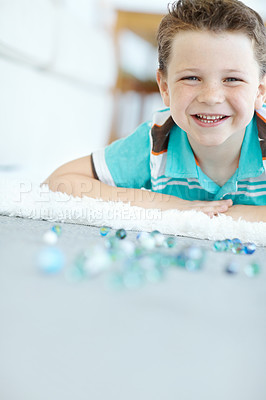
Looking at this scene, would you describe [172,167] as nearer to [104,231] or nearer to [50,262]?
[104,231]

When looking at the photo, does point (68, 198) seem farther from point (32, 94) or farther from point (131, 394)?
point (32, 94)

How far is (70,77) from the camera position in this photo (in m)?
2.10

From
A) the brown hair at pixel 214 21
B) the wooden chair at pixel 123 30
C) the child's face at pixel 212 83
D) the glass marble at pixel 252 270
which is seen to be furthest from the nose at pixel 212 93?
the wooden chair at pixel 123 30

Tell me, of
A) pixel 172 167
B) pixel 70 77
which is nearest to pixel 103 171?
pixel 172 167

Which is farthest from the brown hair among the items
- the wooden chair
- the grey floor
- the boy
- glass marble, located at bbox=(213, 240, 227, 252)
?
the wooden chair

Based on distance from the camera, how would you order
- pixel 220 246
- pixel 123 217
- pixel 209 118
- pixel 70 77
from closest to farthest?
1. pixel 220 246
2. pixel 123 217
3. pixel 209 118
4. pixel 70 77

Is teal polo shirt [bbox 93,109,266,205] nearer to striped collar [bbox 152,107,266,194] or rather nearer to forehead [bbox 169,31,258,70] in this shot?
striped collar [bbox 152,107,266,194]

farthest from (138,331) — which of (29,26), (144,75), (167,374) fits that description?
(144,75)

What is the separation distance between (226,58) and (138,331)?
64 cm

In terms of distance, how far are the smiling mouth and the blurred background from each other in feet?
2.26

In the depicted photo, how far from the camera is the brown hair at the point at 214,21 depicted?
0.85 m

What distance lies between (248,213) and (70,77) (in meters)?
1.52

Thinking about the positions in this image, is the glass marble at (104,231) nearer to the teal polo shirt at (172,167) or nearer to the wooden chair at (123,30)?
the teal polo shirt at (172,167)

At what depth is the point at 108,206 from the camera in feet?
2.68
